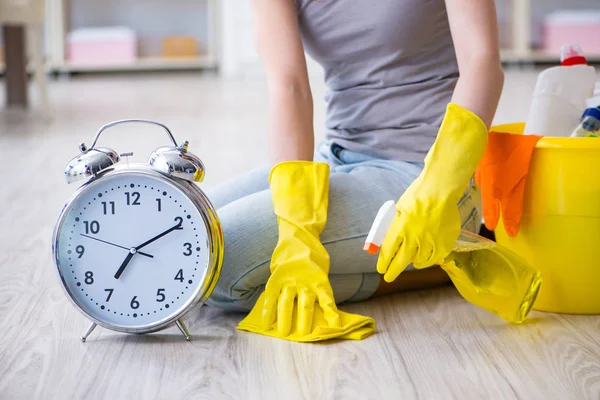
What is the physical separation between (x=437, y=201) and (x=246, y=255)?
1.00ft

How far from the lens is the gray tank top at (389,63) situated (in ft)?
4.34

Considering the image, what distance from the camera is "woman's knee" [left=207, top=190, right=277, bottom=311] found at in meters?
1.23

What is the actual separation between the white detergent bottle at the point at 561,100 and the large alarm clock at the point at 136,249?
557 millimetres

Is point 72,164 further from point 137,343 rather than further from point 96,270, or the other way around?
point 137,343

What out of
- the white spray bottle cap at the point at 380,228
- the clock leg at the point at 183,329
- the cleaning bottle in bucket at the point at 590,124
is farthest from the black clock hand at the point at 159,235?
the cleaning bottle in bucket at the point at 590,124

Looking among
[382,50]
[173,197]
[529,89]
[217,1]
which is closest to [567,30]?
[529,89]

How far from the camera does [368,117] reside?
1.40m

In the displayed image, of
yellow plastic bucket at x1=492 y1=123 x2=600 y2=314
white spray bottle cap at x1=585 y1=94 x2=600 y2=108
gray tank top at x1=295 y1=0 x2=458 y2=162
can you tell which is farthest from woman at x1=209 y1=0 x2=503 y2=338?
white spray bottle cap at x1=585 y1=94 x2=600 y2=108

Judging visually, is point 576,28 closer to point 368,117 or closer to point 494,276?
point 368,117

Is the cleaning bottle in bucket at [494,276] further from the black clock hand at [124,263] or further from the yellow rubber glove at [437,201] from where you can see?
the black clock hand at [124,263]

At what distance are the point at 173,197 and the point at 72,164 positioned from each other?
0.14m

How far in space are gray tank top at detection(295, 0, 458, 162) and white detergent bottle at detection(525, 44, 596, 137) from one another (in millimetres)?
141

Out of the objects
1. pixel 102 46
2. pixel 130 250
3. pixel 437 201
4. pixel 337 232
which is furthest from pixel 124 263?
pixel 102 46

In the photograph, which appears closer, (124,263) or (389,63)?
(124,263)
